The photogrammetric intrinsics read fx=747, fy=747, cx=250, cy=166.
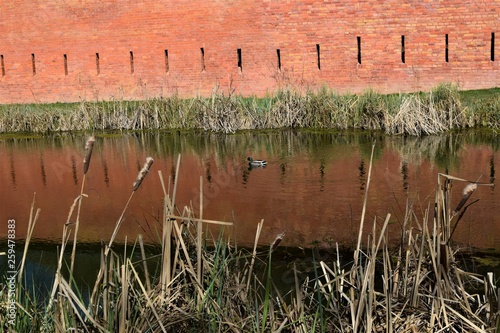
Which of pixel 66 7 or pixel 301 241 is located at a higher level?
pixel 66 7

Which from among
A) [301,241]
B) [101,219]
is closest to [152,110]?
[101,219]

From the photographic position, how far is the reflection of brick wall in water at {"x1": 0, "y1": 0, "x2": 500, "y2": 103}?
1341 centimetres

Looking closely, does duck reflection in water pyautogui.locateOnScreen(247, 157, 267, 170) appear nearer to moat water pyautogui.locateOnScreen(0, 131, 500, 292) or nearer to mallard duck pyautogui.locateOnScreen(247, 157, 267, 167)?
mallard duck pyautogui.locateOnScreen(247, 157, 267, 167)

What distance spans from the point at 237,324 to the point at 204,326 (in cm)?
12

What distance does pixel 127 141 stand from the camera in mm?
10492

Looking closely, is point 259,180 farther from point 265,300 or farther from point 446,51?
point 446,51

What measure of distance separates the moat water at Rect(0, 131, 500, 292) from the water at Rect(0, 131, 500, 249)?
0.04 ft

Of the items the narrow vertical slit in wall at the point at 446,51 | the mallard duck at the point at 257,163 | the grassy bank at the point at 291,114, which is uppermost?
the narrow vertical slit in wall at the point at 446,51

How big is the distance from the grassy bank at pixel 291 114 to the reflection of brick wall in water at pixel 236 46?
1496 mm

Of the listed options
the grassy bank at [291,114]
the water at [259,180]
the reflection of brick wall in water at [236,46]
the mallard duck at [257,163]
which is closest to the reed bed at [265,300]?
the water at [259,180]

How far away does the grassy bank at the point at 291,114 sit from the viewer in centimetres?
987

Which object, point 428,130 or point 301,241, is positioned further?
point 428,130

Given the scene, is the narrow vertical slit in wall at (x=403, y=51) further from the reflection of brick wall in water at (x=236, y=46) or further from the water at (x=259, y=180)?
the water at (x=259, y=180)

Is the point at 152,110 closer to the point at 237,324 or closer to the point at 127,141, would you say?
the point at 127,141
